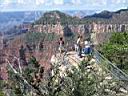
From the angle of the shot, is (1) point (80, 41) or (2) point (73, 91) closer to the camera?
(2) point (73, 91)

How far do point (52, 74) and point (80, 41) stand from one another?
7724 mm

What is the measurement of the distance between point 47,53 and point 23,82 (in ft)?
502

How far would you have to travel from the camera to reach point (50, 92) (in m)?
9.39

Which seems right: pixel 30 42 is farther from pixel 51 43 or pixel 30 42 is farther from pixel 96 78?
pixel 96 78

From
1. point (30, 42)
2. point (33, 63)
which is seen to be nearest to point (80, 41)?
point (33, 63)

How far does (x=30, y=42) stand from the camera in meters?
190

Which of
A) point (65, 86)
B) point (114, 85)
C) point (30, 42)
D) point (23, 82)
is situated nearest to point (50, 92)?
point (65, 86)

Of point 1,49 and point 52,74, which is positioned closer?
point 52,74

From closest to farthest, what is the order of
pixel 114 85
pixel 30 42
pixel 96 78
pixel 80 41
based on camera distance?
pixel 96 78 → pixel 114 85 → pixel 80 41 → pixel 30 42

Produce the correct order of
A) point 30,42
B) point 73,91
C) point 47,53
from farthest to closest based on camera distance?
point 30,42
point 47,53
point 73,91

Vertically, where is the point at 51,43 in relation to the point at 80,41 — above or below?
below

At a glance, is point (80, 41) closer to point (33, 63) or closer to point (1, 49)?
point (33, 63)

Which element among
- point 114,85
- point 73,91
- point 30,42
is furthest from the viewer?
point 30,42

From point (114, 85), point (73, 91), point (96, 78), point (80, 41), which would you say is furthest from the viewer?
point (80, 41)
